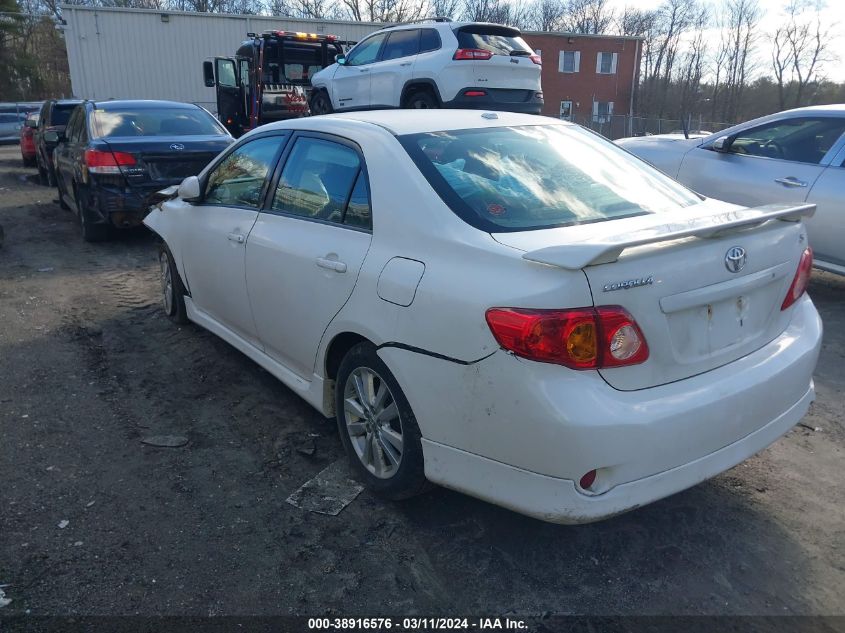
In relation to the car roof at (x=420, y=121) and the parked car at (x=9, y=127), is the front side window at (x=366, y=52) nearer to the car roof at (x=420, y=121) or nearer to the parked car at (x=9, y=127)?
the car roof at (x=420, y=121)

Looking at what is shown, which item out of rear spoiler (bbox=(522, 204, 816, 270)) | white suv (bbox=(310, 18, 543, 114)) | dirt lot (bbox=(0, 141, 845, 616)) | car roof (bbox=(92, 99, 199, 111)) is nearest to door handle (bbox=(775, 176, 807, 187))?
dirt lot (bbox=(0, 141, 845, 616))

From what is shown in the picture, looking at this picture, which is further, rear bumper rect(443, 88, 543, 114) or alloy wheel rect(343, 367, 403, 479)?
rear bumper rect(443, 88, 543, 114)

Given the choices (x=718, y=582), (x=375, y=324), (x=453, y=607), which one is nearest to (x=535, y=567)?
(x=453, y=607)

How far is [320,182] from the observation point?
12.2 ft

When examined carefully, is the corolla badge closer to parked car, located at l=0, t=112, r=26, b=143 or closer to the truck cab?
the truck cab

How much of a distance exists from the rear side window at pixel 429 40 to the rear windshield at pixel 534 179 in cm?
849

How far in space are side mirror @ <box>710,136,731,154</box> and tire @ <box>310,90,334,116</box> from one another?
8.48 metres

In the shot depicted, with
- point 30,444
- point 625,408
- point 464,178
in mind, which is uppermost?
point 464,178

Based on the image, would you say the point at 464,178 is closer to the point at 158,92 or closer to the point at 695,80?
the point at 158,92

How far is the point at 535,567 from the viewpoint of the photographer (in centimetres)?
286

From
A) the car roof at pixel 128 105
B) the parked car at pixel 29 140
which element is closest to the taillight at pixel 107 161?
the car roof at pixel 128 105

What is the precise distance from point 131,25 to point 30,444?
28599mm

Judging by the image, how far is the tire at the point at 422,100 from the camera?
11.8 metres

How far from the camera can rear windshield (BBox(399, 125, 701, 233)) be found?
303 cm
